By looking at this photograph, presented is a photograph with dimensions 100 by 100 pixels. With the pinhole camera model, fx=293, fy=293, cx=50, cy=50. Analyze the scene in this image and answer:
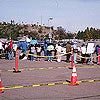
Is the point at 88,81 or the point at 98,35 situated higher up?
the point at 98,35

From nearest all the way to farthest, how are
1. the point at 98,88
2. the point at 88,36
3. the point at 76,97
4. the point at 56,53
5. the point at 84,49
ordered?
the point at 76,97 < the point at 98,88 < the point at 84,49 < the point at 56,53 < the point at 88,36

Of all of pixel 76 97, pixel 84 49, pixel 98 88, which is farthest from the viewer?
pixel 84 49

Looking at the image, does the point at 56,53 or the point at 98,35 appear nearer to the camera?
the point at 56,53

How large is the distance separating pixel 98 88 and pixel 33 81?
2.98 metres

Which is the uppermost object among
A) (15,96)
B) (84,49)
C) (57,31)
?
(57,31)

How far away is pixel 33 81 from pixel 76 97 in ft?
12.1

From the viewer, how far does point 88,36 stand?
144 meters

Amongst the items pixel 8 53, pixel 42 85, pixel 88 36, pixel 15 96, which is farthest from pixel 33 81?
pixel 88 36

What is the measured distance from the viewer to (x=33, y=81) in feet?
41.1

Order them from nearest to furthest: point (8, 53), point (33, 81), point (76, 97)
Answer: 1. point (76, 97)
2. point (33, 81)
3. point (8, 53)

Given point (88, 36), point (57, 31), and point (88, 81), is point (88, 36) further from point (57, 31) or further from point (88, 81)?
point (88, 81)

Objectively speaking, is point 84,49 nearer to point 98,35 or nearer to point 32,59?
point 32,59

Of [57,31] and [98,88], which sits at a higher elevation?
[57,31]

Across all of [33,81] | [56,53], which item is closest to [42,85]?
[33,81]
